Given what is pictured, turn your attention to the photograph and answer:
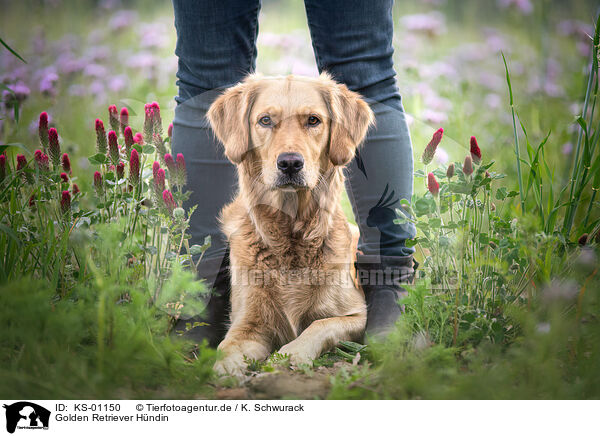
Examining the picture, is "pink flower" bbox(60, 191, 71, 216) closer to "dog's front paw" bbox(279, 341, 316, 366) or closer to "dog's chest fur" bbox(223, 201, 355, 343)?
"dog's chest fur" bbox(223, 201, 355, 343)

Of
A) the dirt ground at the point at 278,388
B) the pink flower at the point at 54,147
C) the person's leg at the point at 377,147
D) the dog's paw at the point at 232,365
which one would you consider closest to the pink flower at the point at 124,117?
the pink flower at the point at 54,147

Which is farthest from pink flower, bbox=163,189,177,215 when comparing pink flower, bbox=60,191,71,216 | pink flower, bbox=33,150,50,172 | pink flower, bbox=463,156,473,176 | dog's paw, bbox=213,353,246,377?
pink flower, bbox=463,156,473,176

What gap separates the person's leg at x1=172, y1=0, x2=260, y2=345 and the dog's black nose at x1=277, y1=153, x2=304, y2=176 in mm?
313

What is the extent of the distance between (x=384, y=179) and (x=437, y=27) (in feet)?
9.85

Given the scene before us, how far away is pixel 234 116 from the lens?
2039mm

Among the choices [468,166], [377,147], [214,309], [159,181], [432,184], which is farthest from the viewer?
[214,309]

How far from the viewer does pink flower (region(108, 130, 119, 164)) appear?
1748 mm

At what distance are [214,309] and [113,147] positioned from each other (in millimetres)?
730

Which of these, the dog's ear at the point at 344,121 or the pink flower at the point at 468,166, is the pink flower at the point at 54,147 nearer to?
the dog's ear at the point at 344,121

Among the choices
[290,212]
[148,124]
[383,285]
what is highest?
[148,124]

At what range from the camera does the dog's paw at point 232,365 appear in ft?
5.05

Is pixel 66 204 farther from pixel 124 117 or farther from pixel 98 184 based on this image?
pixel 124 117

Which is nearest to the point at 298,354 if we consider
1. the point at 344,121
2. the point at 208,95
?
the point at 344,121
